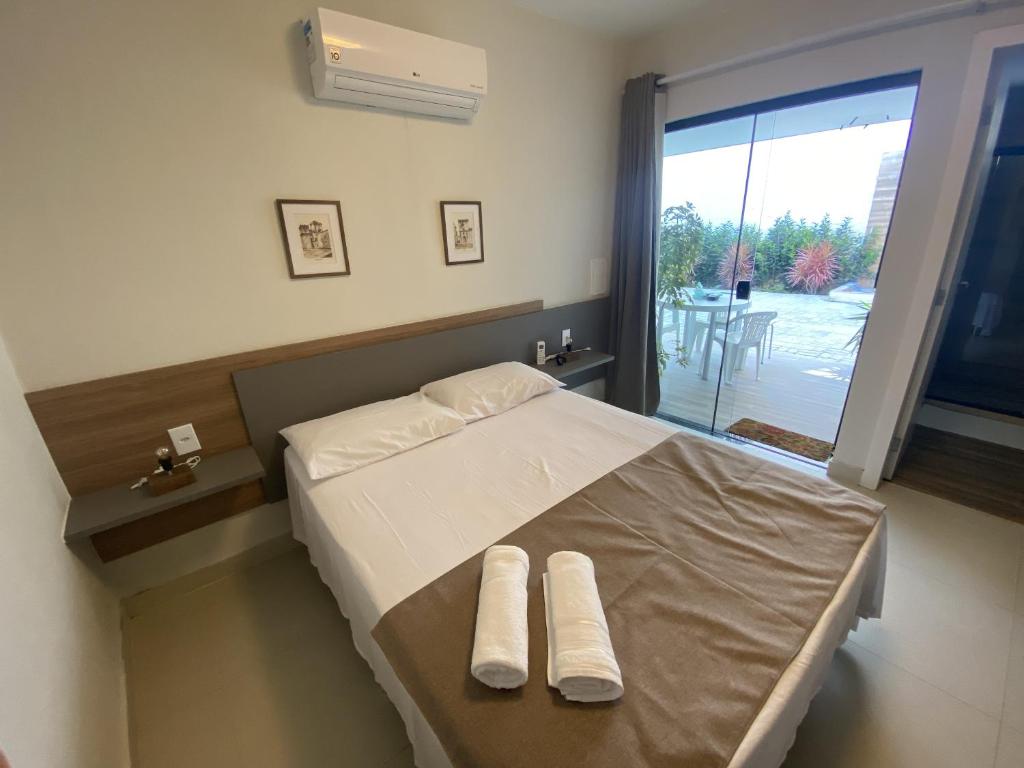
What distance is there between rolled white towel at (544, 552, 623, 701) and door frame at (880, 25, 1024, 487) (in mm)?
2266

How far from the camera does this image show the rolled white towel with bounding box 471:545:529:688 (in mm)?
886

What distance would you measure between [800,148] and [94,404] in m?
3.86

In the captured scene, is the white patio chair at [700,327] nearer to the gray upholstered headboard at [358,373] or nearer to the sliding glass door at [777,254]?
the sliding glass door at [777,254]

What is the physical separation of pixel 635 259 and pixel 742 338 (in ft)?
3.50

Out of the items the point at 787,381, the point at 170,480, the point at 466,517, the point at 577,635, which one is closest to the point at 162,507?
the point at 170,480

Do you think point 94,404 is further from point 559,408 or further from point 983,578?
point 983,578

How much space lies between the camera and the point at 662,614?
1.06m

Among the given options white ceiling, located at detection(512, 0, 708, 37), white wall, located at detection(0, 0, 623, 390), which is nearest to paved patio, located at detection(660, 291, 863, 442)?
white ceiling, located at detection(512, 0, 708, 37)

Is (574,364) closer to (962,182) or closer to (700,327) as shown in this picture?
(700,327)

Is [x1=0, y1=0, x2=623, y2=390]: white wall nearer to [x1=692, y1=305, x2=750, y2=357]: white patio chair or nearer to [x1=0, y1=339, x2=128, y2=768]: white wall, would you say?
[x1=0, y1=339, x2=128, y2=768]: white wall

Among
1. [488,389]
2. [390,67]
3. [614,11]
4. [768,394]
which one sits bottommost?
[768,394]

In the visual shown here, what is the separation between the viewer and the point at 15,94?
127 cm

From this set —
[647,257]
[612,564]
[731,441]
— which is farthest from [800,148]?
[612,564]

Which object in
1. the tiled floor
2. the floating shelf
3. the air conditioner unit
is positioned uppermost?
the air conditioner unit
